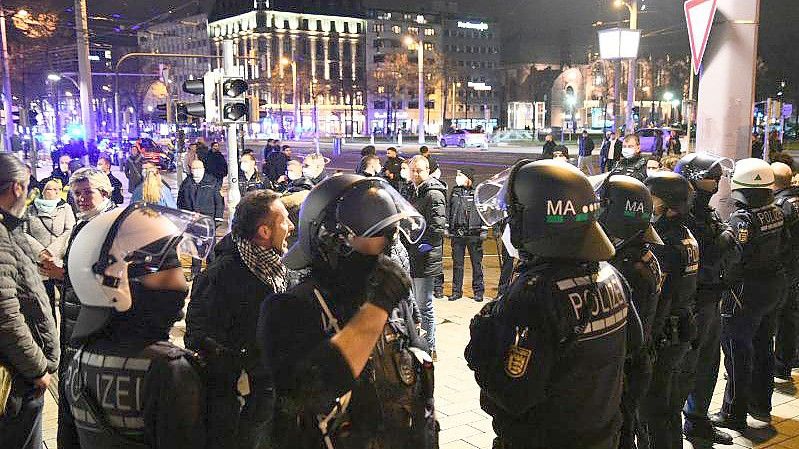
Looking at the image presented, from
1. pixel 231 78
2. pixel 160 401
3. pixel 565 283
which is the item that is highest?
pixel 231 78

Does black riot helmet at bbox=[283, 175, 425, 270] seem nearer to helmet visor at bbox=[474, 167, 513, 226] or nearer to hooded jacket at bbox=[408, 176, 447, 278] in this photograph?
helmet visor at bbox=[474, 167, 513, 226]

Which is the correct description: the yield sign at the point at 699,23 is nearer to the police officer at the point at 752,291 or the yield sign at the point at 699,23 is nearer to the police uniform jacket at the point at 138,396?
the police officer at the point at 752,291

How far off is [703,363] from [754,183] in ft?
5.18

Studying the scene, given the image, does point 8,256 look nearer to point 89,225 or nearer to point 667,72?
point 89,225

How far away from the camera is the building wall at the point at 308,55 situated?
4624 inches

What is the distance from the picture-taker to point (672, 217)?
4461 millimetres

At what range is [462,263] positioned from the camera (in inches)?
392

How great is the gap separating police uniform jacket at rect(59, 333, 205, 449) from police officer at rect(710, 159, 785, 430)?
4.55 m

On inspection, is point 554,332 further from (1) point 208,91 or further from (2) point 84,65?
(2) point 84,65

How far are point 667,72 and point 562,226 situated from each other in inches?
3188

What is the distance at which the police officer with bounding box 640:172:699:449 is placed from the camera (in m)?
4.16

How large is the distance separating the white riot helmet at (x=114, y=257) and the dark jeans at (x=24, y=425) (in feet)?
5.52

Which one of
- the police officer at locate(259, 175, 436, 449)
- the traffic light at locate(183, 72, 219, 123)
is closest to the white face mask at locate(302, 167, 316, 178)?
the traffic light at locate(183, 72, 219, 123)

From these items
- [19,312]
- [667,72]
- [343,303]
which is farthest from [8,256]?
[667,72]
